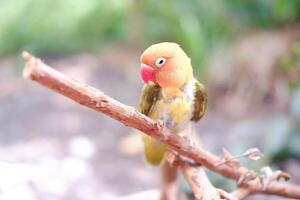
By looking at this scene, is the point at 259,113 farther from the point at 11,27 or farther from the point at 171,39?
the point at 11,27

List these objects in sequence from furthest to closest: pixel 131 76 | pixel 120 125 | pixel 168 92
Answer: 1. pixel 131 76
2. pixel 120 125
3. pixel 168 92

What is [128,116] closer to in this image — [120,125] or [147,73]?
[147,73]

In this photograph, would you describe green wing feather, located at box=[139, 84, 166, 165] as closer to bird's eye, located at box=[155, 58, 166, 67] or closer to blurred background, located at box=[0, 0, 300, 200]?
bird's eye, located at box=[155, 58, 166, 67]

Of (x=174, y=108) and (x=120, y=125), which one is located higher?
(x=120, y=125)

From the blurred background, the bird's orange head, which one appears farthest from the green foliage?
the bird's orange head

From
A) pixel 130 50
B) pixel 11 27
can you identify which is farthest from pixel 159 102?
pixel 11 27

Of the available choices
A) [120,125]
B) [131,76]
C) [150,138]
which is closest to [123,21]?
[131,76]
